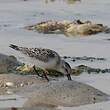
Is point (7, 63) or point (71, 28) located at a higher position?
A: point (7, 63)

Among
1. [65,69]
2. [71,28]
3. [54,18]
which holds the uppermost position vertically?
[65,69]

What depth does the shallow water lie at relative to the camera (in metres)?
12.7

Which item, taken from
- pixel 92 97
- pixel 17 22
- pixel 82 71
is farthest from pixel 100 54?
pixel 17 22

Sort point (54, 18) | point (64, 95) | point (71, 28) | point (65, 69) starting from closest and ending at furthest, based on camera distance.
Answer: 1. point (64, 95)
2. point (65, 69)
3. point (71, 28)
4. point (54, 18)

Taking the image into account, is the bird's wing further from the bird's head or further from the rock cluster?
the rock cluster

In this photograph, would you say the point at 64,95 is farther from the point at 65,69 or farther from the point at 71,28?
the point at 71,28

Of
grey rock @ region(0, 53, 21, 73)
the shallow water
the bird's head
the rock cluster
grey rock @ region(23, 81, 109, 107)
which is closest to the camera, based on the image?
grey rock @ region(23, 81, 109, 107)

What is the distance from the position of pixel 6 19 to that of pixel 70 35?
10.7ft

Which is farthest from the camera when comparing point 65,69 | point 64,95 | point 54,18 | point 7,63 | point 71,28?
point 54,18

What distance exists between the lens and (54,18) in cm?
1858

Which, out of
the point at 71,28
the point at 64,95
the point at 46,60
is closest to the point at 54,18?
the point at 71,28

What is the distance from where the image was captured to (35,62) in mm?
10172

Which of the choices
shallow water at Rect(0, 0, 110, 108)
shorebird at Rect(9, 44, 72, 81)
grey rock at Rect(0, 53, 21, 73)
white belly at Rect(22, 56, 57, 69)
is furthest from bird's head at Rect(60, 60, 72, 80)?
shallow water at Rect(0, 0, 110, 108)

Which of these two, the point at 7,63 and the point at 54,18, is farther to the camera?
the point at 54,18
